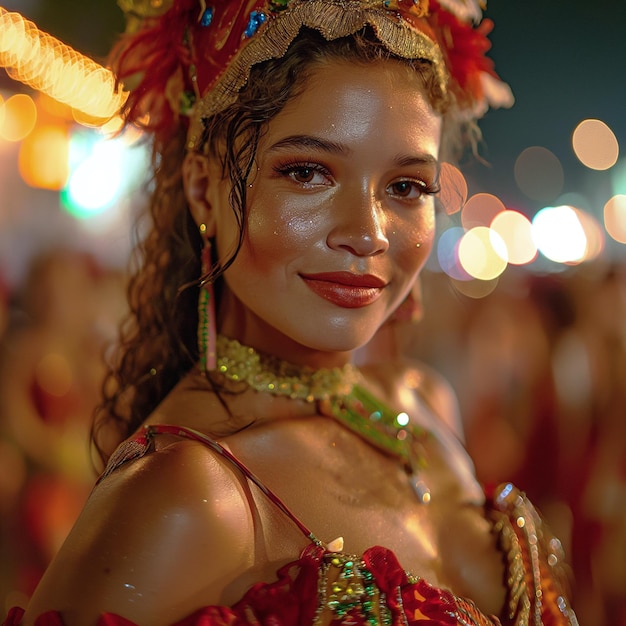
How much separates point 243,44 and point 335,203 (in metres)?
0.36

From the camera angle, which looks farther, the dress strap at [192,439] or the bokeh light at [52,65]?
the bokeh light at [52,65]

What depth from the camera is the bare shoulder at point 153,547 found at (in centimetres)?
121

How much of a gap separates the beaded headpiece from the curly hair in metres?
0.03

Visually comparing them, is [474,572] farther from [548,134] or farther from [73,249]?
[548,134]

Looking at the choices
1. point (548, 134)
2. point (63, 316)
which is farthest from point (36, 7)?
point (548, 134)

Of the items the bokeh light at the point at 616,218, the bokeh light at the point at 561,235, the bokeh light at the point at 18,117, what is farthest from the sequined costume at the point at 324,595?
the bokeh light at the point at 616,218

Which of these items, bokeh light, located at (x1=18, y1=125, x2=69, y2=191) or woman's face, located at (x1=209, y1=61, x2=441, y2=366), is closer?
woman's face, located at (x1=209, y1=61, x2=441, y2=366)

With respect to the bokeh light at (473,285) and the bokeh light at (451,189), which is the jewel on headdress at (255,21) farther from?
the bokeh light at (473,285)

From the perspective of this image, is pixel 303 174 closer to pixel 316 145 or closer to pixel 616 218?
pixel 316 145

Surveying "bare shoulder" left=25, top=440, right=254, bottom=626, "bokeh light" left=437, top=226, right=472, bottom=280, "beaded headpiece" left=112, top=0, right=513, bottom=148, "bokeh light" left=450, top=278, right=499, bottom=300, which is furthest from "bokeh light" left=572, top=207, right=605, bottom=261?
"bare shoulder" left=25, top=440, right=254, bottom=626

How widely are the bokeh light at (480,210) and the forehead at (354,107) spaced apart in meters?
9.19

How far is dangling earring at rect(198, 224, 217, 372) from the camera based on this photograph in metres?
1.69

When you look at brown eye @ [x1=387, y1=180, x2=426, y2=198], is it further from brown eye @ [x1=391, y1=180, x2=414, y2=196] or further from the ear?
the ear

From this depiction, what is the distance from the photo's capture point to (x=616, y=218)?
7922 mm
